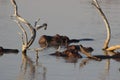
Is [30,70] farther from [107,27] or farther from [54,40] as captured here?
[54,40]

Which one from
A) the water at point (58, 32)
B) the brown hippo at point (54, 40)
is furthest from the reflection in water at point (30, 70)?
the brown hippo at point (54, 40)

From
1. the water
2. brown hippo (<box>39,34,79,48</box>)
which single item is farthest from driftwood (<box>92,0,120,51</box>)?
brown hippo (<box>39,34,79,48</box>)

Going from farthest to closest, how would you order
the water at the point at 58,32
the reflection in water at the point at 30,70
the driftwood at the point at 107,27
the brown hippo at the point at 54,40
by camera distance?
the brown hippo at the point at 54,40 → the driftwood at the point at 107,27 → the water at the point at 58,32 → the reflection in water at the point at 30,70

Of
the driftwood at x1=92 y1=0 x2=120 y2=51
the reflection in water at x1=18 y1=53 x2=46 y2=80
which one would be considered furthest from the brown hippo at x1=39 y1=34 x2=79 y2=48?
the reflection in water at x1=18 y1=53 x2=46 y2=80

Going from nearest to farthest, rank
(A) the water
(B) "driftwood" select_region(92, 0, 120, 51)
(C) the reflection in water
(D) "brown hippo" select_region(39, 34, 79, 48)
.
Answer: (C) the reflection in water < (A) the water < (B) "driftwood" select_region(92, 0, 120, 51) < (D) "brown hippo" select_region(39, 34, 79, 48)

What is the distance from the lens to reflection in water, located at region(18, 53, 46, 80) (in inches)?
1302

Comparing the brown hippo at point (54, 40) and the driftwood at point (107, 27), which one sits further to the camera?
the brown hippo at point (54, 40)

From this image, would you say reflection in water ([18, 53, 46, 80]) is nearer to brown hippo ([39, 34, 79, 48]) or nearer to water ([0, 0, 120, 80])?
water ([0, 0, 120, 80])

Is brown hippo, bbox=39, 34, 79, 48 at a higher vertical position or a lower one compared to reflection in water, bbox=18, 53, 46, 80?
higher

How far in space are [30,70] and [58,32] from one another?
18.9 meters

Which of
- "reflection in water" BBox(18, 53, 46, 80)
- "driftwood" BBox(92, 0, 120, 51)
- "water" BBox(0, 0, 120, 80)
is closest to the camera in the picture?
"reflection in water" BBox(18, 53, 46, 80)

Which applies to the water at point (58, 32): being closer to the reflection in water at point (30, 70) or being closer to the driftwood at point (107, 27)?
the reflection in water at point (30, 70)

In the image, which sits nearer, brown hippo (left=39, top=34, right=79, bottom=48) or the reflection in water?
the reflection in water

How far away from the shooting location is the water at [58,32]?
3422 cm
